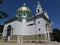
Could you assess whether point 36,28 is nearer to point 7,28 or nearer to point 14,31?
point 14,31

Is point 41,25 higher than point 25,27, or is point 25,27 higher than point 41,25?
point 41,25

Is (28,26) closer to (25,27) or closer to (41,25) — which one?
(25,27)

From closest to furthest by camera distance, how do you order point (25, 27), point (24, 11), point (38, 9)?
point (38, 9)
point (25, 27)
point (24, 11)

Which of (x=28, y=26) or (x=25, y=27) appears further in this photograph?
(x=25, y=27)

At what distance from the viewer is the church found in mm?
38000

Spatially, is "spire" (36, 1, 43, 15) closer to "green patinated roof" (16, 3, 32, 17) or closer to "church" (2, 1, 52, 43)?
"church" (2, 1, 52, 43)

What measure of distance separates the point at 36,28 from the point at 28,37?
487 cm

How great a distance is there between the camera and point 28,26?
4244cm

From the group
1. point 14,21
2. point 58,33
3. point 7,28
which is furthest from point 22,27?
point 58,33

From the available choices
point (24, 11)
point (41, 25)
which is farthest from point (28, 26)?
point (24, 11)

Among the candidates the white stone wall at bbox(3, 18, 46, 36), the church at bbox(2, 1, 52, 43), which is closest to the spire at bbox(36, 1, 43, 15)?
the church at bbox(2, 1, 52, 43)

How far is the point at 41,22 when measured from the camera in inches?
1517

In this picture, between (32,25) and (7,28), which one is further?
(7,28)

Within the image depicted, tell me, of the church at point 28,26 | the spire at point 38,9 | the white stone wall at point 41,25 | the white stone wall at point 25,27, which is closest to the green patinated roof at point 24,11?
the church at point 28,26
